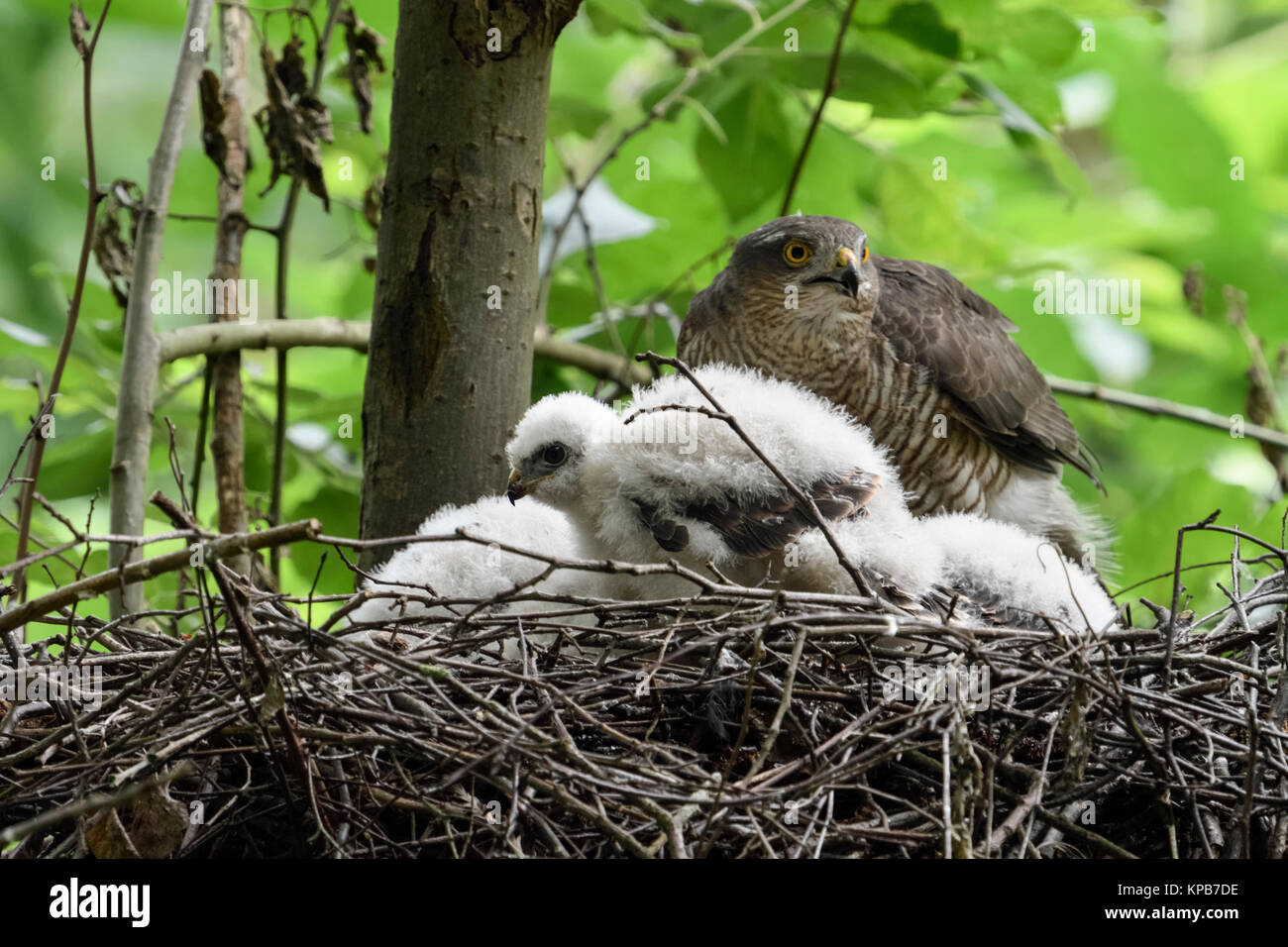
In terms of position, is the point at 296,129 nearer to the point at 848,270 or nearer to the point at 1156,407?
the point at 848,270

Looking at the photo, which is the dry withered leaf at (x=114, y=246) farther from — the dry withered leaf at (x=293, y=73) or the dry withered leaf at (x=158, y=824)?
the dry withered leaf at (x=158, y=824)

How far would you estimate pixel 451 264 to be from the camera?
9.37 feet

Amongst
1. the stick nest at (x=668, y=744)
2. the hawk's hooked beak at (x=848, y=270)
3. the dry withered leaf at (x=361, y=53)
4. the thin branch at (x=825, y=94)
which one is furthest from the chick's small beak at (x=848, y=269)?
the dry withered leaf at (x=361, y=53)

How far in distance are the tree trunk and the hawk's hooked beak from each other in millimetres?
874

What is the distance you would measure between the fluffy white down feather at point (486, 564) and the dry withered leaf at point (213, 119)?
4.67ft

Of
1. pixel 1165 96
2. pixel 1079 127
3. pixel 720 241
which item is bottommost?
pixel 720 241

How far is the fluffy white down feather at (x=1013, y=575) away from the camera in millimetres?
2600

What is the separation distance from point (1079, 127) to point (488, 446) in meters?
6.47

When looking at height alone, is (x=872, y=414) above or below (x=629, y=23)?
below

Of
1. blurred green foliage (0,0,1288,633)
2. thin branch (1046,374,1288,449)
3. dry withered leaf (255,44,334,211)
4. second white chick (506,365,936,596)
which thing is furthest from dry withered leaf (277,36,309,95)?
thin branch (1046,374,1288,449)

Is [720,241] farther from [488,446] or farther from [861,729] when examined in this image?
[861,729]

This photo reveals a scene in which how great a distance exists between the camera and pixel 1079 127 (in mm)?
7992

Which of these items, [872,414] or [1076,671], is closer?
[1076,671]
